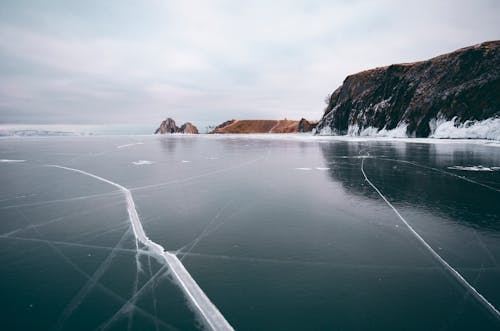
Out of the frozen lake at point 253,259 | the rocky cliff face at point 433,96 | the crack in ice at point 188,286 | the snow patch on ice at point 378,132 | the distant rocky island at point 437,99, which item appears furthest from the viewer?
the snow patch on ice at point 378,132

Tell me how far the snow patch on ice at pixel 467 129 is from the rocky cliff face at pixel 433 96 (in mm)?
176

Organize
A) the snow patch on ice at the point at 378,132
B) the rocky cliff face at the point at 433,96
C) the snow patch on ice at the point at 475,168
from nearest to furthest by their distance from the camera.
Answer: the snow patch on ice at the point at 475,168, the rocky cliff face at the point at 433,96, the snow patch on ice at the point at 378,132

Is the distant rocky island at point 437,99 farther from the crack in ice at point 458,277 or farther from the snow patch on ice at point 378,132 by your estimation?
the crack in ice at point 458,277

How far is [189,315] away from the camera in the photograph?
4371 millimetres

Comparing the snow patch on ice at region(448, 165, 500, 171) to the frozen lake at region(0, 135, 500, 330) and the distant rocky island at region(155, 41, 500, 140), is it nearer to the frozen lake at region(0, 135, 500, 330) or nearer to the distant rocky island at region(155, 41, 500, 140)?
the frozen lake at region(0, 135, 500, 330)

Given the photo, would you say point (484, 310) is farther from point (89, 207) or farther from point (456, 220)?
point (89, 207)

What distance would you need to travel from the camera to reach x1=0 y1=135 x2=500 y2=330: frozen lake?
14.3 ft

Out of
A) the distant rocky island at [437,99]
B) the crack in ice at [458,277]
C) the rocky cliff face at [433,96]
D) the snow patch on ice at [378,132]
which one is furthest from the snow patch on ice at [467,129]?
the crack in ice at [458,277]

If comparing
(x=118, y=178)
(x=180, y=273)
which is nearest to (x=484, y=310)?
(x=180, y=273)

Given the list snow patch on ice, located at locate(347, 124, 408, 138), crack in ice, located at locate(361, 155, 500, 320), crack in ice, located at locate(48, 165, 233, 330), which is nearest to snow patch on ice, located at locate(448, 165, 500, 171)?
crack in ice, located at locate(361, 155, 500, 320)

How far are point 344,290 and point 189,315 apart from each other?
2.64 metres

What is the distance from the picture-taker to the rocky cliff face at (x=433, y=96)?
175 feet

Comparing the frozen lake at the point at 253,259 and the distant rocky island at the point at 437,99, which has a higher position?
the distant rocky island at the point at 437,99

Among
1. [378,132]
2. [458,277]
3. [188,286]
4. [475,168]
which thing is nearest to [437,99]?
[378,132]
